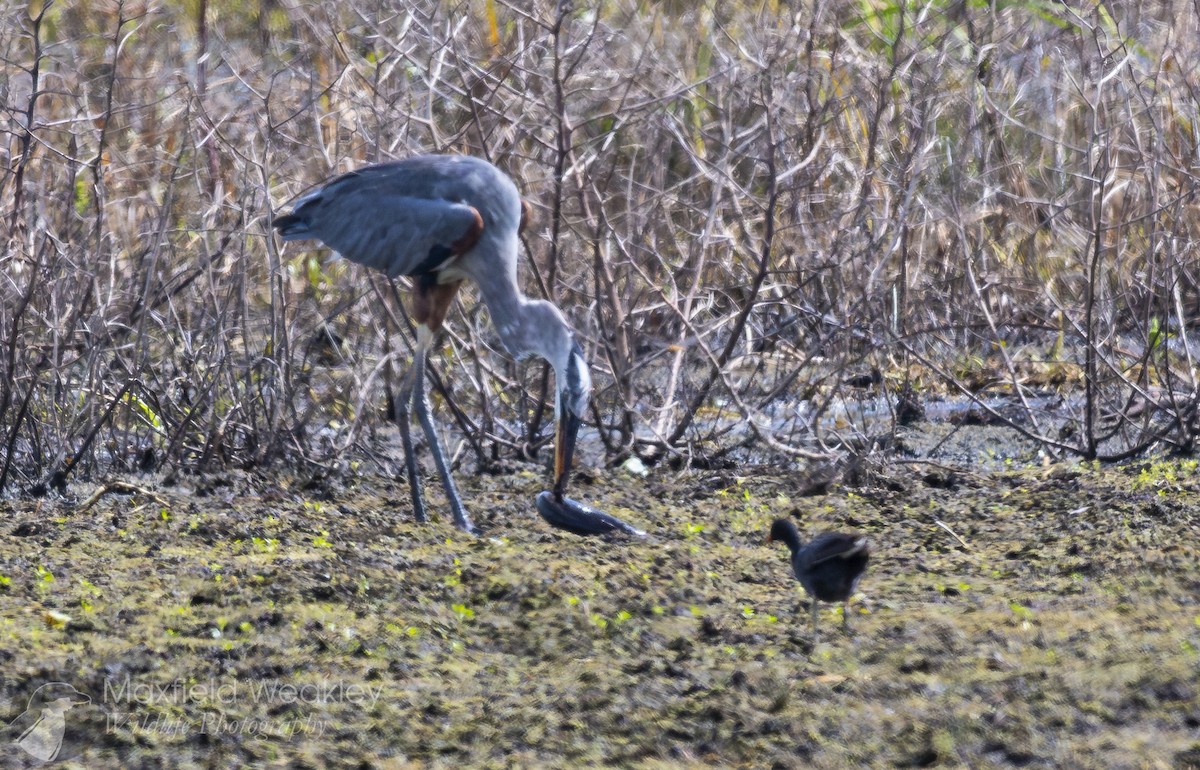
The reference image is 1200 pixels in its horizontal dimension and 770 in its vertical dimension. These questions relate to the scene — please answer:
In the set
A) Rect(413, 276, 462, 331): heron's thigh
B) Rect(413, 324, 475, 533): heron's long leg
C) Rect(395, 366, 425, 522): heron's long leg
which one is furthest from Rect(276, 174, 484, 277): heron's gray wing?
Rect(395, 366, 425, 522): heron's long leg

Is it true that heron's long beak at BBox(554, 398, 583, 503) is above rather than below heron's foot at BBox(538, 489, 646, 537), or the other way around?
above

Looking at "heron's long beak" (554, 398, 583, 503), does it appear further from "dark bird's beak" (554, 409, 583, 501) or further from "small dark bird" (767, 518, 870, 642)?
"small dark bird" (767, 518, 870, 642)

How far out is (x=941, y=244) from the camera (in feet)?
28.5

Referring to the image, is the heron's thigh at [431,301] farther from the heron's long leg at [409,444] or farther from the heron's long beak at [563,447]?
the heron's long beak at [563,447]

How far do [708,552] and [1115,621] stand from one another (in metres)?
1.63

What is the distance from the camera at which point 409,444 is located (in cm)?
644

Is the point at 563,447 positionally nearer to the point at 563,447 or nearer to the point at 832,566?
the point at 563,447

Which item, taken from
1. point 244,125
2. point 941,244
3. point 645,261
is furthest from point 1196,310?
point 244,125

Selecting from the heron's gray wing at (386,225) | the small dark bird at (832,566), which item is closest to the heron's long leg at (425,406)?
the heron's gray wing at (386,225)

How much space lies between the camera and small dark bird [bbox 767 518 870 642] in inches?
170

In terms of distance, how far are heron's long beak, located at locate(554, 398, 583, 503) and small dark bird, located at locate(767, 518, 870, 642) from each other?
1.47 m

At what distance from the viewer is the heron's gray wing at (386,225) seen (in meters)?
6.15

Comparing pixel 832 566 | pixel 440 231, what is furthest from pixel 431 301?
pixel 832 566

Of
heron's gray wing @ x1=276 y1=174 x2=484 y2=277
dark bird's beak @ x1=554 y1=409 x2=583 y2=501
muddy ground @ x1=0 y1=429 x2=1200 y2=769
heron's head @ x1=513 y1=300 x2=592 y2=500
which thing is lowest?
muddy ground @ x1=0 y1=429 x2=1200 y2=769
